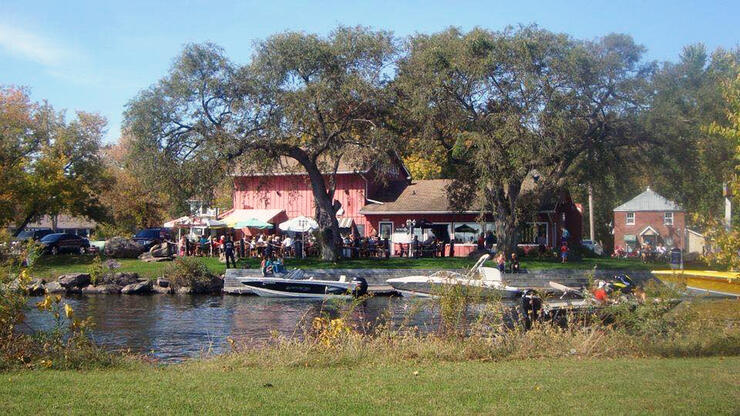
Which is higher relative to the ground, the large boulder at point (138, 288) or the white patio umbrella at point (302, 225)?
the white patio umbrella at point (302, 225)

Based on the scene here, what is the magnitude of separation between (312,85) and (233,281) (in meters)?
10.1

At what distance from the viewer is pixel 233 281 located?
1310 inches

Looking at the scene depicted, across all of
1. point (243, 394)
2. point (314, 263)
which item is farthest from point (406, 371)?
point (314, 263)

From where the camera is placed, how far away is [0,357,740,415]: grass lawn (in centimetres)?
774

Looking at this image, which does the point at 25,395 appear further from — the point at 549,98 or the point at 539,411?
the point at 549,98

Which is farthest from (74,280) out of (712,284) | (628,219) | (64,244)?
(628,219)

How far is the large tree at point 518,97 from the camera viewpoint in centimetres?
3177

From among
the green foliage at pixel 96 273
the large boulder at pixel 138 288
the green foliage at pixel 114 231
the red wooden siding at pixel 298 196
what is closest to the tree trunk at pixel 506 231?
the red wooden siding at pixel 298 196

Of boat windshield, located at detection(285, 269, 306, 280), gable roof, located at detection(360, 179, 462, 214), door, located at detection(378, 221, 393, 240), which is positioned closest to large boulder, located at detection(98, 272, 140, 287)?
boat windshield, located at detection(285, 269, 306, 280)

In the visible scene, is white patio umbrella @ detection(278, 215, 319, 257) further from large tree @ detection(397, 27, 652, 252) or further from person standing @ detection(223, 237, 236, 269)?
large tree @ detection(397, 27, 652, 252)

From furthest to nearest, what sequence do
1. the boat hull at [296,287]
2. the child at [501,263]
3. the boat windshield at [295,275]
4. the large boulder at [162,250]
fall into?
the large boulder at [162,250] → the child at [501,263] → the boat windshield at [295,275] → the boat hull at [296,287]

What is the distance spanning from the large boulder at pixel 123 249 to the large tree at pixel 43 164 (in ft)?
18.4

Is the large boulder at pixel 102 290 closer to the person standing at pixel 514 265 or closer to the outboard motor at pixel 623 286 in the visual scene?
the person standing at pixel 514 265

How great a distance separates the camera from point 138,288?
33.4 meters
